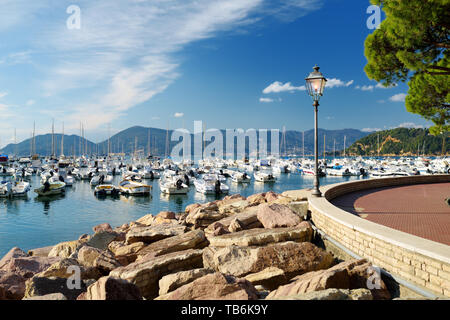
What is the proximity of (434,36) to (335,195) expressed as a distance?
7088mm

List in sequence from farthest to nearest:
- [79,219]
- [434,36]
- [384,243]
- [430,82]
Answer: [79,219] < [430,82] < [434,36] < [384,243]

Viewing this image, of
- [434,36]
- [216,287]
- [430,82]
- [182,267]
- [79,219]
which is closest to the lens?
[216,287]

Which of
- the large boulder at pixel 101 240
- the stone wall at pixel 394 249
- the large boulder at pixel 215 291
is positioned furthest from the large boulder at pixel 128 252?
the stone wall at pixel 394 249

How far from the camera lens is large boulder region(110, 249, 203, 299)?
22.1 feet

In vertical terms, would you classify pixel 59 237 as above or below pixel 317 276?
below

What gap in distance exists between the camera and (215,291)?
511 centimetres

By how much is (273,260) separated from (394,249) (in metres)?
2.46

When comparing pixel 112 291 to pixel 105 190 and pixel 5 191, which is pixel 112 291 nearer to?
pixel 105 190

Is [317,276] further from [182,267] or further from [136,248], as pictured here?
[136,248]

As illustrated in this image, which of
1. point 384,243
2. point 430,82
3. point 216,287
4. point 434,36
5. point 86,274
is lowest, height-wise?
point 86,274

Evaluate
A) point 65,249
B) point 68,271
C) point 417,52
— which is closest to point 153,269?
point 68,271

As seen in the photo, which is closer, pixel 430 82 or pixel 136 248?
pixel 136 248
